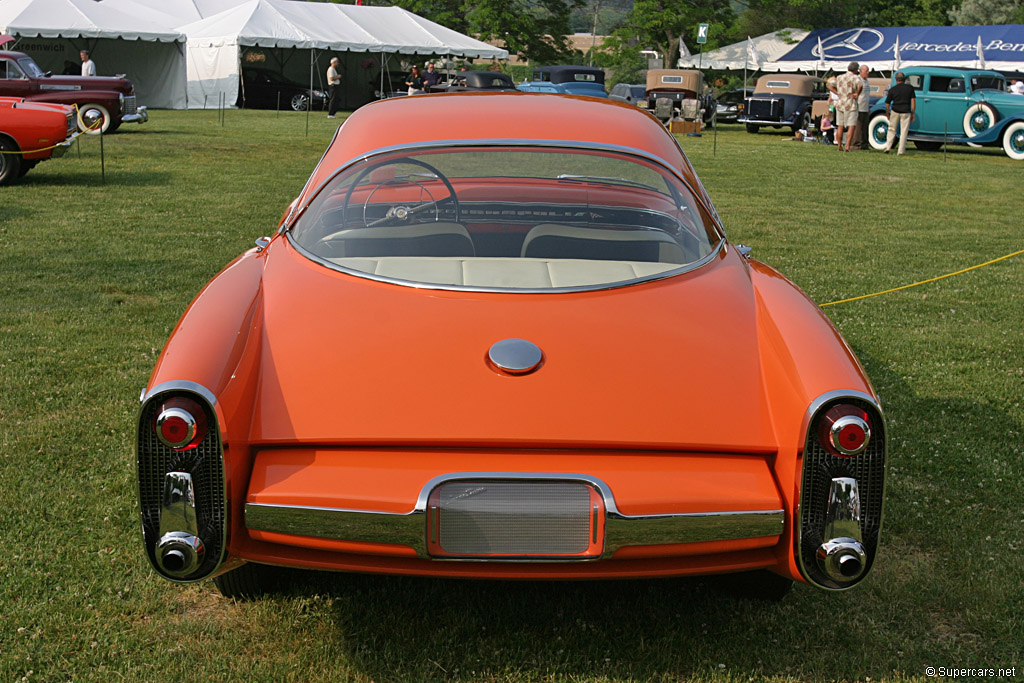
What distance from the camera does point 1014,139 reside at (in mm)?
20266

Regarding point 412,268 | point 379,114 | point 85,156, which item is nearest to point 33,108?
point 85,156

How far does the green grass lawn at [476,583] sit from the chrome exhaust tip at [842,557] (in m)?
0.43

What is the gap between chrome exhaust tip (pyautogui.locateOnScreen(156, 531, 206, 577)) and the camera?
232 centimetres

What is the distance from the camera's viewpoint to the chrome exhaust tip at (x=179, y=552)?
2318 mm

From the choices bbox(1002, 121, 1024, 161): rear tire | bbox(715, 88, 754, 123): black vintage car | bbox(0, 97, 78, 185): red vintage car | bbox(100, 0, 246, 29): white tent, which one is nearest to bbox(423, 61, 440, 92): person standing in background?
bbox(715, 88, 754, 123): black vintage car

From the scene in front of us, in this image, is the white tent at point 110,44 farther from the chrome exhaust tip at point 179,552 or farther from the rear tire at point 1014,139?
the chrome exhaust tip at point 179,552

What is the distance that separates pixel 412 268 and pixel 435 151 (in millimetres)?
642

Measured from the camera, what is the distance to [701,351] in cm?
268

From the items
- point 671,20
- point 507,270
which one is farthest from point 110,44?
point 507,270

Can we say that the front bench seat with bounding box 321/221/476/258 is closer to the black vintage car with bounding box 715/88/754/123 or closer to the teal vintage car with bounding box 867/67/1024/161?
the teal vintage car with bounding box 867/67/1024/161

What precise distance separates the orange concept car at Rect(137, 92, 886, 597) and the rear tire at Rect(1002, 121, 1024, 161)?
65.8 feet

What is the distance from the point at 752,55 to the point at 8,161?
Answer: 33.7 metres

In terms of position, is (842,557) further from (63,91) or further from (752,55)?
(752,55)

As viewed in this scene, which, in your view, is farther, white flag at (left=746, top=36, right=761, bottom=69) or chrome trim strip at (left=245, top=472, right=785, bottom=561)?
white flag at (left=746, top=36, right=761, bottom=69)
